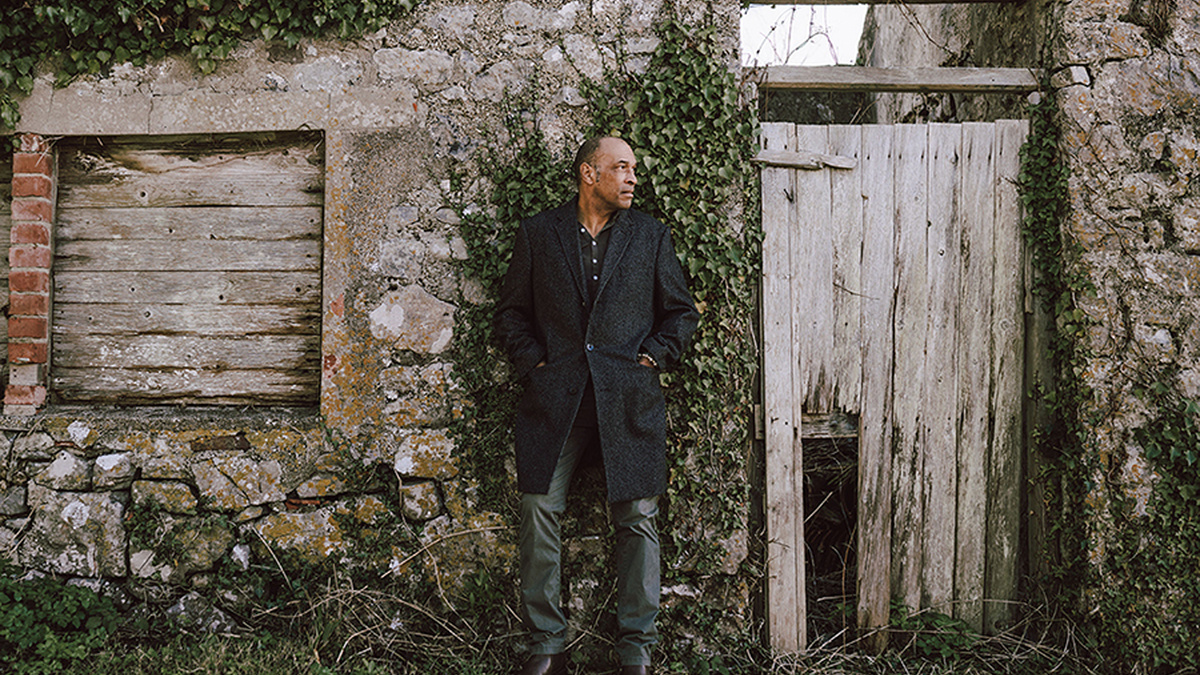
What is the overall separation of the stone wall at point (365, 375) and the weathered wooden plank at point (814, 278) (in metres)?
0.70

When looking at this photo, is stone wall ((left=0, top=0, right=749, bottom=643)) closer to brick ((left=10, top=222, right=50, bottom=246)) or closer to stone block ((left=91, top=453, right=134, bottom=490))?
stone block ((left=91, top=453, right=134, bottom=490))

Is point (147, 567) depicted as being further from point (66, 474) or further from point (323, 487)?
point (323, 487)

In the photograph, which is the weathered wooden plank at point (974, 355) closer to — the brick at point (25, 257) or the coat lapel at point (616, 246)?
the coat lapel at point (616, 246)

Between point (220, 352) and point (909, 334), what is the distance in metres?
3.21

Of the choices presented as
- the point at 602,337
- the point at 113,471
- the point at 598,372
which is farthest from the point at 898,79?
the point at 113,471

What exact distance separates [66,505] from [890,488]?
146 inches

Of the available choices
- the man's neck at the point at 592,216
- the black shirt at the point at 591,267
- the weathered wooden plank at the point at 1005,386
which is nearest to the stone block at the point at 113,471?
the black shirt at the point at 591,267

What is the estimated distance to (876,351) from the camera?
3.26 metres

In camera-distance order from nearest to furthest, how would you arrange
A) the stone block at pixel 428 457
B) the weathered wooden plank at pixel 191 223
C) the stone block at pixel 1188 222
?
the stone block at pixel 1188 222
the stone block at pixel 428 457
the weathered wooden plank at pixel 191 223

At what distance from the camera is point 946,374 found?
326cm

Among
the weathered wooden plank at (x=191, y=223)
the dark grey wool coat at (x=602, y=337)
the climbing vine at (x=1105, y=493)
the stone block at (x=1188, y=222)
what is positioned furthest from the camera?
the weathered wooden plank at (x=191, y=223)

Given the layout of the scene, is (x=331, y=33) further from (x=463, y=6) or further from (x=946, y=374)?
(x=946, y=374)

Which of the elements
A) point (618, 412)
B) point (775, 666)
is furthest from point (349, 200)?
point (775, 666)

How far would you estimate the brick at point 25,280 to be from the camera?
3363 mm
